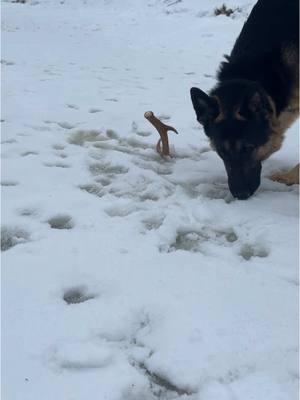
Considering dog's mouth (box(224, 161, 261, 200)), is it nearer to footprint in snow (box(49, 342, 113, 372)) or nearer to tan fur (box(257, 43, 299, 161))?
tan fur (box(257, 43, 299, 161))

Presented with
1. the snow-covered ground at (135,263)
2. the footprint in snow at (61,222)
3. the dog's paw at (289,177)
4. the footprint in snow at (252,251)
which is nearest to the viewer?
the snow-covered ground at (135,263)

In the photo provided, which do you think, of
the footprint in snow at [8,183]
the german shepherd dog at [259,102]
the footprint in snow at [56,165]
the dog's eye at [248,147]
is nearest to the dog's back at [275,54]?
the german shepherd dog at [259,102]

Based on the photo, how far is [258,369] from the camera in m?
2.03

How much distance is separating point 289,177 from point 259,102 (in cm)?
75

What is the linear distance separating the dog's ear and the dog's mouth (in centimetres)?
42

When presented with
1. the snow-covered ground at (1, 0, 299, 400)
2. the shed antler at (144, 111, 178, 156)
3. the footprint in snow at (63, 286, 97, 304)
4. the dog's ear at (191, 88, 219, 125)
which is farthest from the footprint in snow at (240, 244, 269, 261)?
the shed antler at (144, 111, 178, 156)

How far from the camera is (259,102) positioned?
356 centimetres

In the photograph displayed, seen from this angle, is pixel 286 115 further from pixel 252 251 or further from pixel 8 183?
pixel 8 183

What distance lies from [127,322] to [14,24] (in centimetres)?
1422

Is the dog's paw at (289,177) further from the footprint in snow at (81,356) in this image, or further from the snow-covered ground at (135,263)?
the footprint in snow at (81,356)

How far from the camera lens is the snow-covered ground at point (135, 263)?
6.67 feet

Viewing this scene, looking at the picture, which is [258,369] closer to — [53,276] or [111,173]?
[53,276]

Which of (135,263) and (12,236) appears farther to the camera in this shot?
(12,236)

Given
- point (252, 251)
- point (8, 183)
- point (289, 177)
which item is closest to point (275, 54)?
point (289, 177)
